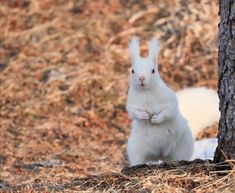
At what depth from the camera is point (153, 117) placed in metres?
4.63

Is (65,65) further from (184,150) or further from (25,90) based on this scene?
(184,150)

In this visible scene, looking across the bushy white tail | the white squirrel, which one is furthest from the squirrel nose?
the bushy white tail

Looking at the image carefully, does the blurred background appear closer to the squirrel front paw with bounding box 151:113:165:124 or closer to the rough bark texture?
the squirrel front paw with bounding box 151:113:165:124

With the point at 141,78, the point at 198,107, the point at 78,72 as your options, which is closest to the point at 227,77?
the point at 141,78

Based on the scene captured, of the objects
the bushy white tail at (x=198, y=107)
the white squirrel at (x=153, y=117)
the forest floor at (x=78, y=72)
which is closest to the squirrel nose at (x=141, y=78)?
the white squirrel at (x=153, y=117)

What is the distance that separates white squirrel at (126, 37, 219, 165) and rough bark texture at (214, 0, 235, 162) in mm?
1076

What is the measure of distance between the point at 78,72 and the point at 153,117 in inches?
104

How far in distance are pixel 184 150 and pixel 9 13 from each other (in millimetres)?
4221

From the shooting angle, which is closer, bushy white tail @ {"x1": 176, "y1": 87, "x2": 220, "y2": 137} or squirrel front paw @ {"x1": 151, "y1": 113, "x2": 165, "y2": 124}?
squirrel front paw @ {"x1": 151, "y1": 113, "x2": 165, "y2": 124}

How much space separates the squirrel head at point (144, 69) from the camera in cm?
457

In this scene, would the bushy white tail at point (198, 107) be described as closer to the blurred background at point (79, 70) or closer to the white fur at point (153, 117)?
the blurred background at point (79, 70)

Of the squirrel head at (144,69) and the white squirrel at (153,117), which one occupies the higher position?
the squirrel head at (144,69)

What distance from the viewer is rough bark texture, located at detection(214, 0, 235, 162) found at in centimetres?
342

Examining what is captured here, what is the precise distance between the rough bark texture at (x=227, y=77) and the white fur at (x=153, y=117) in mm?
1074
